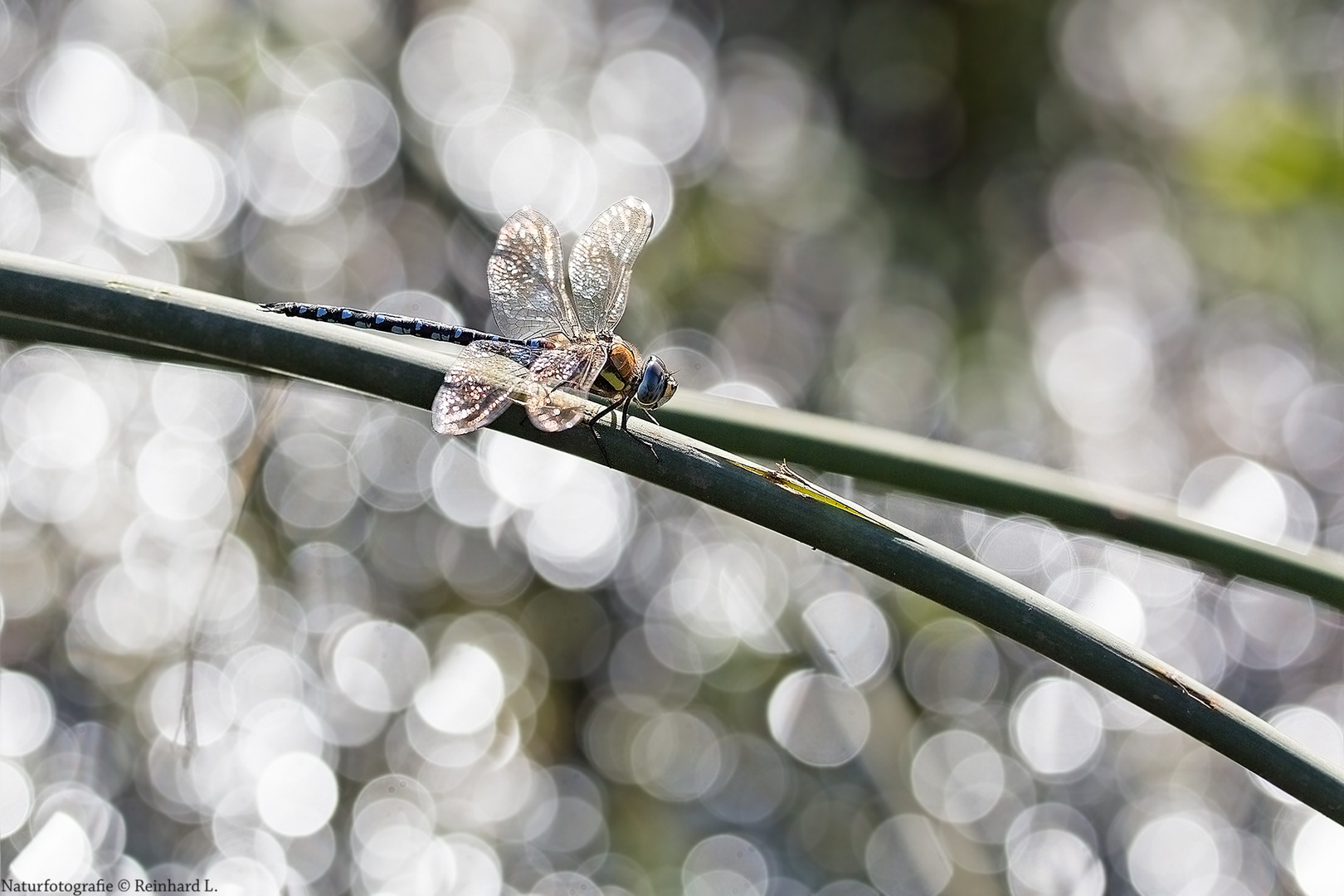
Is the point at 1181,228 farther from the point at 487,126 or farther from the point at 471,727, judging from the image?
the point at 471,727

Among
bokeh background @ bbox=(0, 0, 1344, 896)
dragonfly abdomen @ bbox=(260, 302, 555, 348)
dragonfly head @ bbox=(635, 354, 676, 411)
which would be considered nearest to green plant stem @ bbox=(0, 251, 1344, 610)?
dragonfly head @ bbox=(635, 354, 676, 411)

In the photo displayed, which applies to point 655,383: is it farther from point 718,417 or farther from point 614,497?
point 614,497

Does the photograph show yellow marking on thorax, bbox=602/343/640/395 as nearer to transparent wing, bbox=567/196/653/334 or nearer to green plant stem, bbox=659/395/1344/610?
transparent wing, bbox=567/196/653/334

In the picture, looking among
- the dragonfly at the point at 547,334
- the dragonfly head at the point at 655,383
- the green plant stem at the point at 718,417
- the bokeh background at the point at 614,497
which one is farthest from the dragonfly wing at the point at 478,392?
the bokeh background at the point at 614,497

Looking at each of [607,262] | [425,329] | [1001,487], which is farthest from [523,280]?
[1001,487]

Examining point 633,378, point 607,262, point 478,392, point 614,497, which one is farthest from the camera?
point 614,497
